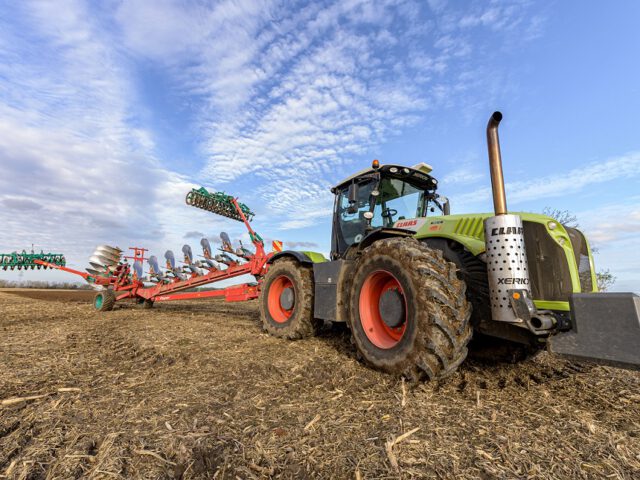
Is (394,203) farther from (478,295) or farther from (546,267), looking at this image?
(546,267)

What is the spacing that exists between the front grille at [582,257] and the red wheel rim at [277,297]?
4.25m

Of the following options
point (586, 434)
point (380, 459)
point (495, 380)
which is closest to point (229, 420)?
point (380, 459)

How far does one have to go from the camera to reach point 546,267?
3.03m

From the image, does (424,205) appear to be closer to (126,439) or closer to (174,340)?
(174,340)

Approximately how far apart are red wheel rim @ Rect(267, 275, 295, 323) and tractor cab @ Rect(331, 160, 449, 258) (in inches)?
51.1

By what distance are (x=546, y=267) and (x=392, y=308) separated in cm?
145

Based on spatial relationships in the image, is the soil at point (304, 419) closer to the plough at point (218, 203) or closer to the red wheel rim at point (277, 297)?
the red wheel rim at point (277, 297)

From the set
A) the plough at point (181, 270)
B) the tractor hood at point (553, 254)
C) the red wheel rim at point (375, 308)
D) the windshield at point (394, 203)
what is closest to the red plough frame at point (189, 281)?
the plough at point (181, 270)

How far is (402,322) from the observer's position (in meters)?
3.50

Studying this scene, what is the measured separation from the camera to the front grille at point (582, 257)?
3.25 meters

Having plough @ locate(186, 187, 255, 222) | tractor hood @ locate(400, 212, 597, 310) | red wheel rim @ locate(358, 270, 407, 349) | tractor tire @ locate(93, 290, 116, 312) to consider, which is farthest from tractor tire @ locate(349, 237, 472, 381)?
tractor tire @ locate(93, 290, 116, 312)

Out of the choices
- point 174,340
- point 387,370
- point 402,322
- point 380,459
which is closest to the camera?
point 380,459

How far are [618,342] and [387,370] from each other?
1.79 m

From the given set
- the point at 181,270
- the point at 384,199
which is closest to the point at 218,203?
the point at 181,270
